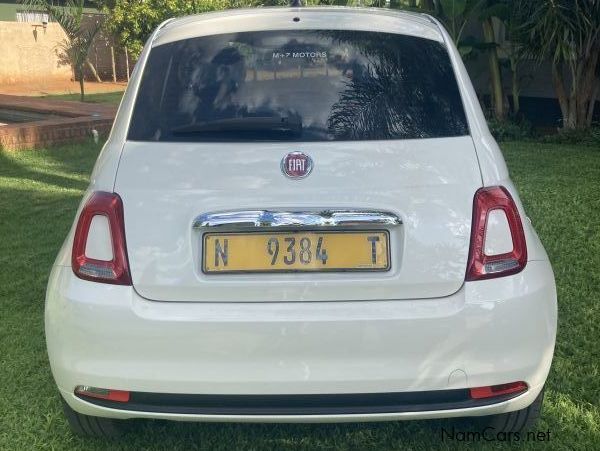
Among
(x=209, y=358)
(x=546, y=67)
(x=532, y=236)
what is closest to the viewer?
(x=209, y=358)

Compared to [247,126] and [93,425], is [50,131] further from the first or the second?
[247,126]

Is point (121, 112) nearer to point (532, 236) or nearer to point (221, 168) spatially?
point (221, 168)

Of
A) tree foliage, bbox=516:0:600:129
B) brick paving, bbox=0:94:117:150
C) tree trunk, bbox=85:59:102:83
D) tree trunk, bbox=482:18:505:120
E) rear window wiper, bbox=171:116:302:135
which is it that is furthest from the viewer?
tree trunk, bbox=85:59:102:83

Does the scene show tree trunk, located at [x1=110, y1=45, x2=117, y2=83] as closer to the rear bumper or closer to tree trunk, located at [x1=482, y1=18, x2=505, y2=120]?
tree trunk, located at [x1=482, y1=18, x2=505, y2=120]

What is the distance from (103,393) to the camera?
7.77 feet

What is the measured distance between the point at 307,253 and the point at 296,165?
297 mm

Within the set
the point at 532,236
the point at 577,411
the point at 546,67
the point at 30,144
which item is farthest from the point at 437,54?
the point at 546,67

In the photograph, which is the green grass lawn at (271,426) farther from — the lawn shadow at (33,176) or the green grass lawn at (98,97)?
the green grass lawn at (98,97)

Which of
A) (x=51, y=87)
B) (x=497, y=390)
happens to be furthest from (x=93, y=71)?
(x=497, y=390)

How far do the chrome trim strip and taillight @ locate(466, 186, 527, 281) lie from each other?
27cm

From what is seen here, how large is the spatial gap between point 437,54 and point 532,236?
2.50 ft

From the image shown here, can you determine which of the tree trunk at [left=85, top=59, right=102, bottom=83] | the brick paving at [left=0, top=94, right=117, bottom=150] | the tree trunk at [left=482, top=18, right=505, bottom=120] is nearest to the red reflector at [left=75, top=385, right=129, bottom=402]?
the brick paving at [left=0, top=94, right=117, bottom=150]

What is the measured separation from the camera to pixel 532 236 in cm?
255

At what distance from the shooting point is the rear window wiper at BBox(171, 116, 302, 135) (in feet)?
8.15
